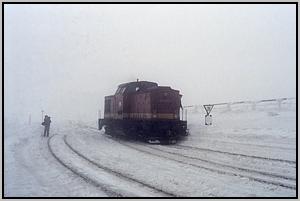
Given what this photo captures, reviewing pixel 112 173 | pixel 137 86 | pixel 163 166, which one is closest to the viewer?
pixel 112 173

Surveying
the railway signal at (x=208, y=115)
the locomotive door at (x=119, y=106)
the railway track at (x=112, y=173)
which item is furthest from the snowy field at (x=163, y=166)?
the locomotive door at (x=119, y=106)

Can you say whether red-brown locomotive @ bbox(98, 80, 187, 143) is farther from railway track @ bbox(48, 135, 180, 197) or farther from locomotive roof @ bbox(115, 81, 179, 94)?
railway track @ bbox(48, 135, 180, 197)

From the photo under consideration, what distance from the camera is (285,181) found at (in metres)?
9.27

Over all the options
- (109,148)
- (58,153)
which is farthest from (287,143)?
(58,153)

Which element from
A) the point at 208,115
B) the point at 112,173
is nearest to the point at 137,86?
the point at 208,115

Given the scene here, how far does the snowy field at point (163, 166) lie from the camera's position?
8.47 m

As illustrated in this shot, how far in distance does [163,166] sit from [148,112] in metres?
7.83

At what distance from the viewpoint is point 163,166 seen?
1112 cm

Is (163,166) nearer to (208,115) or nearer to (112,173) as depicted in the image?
(112,173)

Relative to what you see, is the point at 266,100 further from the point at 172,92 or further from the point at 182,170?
the point at 182,170

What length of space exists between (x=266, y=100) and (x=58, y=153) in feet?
44.2

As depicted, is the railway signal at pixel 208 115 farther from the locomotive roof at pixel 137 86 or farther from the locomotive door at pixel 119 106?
the locomotive door at pixel 119 106

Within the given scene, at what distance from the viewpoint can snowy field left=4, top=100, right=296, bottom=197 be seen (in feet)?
27.8

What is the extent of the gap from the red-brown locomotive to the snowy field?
1359 mm
